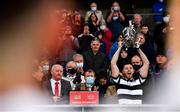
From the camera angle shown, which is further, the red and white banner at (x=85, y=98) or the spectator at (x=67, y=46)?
the spectator at (x=67, y=46)

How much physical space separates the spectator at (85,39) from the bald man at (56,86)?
5.40 feet

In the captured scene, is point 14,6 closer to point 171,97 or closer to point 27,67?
point 27,67

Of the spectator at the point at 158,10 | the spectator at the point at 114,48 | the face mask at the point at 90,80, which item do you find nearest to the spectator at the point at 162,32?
the spectator at the point at 158,10

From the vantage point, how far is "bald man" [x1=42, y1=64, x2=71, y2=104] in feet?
33.9

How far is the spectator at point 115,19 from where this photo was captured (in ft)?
42.4

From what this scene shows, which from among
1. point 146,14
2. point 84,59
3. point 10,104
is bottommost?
point 10,104

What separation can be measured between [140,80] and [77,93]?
1214 mm

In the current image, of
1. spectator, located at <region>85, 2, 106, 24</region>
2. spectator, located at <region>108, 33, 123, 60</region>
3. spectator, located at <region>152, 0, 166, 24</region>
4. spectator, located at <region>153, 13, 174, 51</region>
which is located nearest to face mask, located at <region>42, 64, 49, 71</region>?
spectator, located at <region>108, 33, 123, 60</region>

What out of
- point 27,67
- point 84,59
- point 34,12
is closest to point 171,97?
point 84,59

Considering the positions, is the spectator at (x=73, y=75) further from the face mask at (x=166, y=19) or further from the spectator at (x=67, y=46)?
the face mask at (x=166, y=19)

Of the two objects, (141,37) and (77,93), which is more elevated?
(141,37)

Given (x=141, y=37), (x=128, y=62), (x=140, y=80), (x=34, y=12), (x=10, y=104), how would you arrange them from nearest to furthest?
(x=10, y=104) < (x=140, y=80) < (x=128, y=62) < (x=141, y=37) < (x=34, y=12)

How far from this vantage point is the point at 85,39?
494 inches

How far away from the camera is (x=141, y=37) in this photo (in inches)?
485
